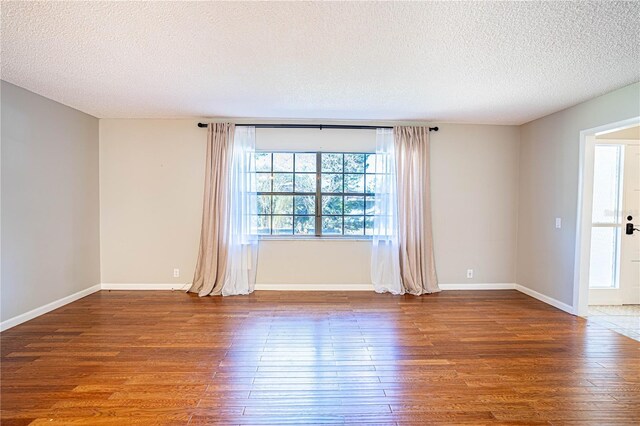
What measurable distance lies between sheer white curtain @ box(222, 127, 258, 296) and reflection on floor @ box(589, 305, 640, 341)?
168 inches

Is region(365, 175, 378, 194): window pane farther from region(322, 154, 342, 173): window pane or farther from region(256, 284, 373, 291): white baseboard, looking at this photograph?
region(256, 284, 373, 291): white baseboard

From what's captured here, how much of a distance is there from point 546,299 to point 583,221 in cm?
116

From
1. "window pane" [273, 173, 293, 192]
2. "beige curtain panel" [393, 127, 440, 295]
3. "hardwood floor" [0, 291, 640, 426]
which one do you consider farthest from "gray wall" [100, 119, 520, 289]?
"hardwood floor" [0, 291, 640, 426]

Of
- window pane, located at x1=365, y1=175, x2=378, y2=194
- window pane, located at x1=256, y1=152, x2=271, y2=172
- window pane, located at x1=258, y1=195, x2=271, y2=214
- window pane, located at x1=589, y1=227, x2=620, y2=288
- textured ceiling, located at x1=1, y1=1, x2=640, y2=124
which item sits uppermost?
textured ceiling, located at x1=1, y1=1, x2=640, y2=124

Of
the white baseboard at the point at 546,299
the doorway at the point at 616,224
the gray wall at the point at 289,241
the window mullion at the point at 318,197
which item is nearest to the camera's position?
the white baseboard at the point at 546,299

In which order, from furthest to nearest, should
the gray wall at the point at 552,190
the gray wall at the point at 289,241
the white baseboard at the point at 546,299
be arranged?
the gray wall at the point at 289,241 < the white baseboard at the point at 546,299 < the gray wall at the point at 552,190

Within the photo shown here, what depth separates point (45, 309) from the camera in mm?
3443

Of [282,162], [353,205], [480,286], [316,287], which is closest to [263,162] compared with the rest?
[282,162]

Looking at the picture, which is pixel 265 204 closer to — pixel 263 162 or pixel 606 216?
pixel 263 162

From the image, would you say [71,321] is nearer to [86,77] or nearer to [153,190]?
[153,190]

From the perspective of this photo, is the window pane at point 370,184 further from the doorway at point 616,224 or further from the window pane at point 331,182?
the doorway at point 616,224

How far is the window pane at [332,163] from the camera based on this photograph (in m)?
4.50

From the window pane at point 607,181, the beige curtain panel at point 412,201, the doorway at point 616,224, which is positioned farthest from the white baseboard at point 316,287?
the window pane at point 607,181

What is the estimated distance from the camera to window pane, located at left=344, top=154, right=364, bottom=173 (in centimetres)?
451
